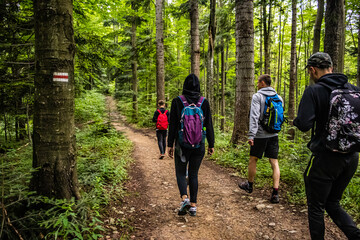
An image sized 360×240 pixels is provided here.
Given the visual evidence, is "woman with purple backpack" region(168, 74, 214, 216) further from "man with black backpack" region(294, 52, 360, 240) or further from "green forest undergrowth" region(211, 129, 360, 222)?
"green forest undergrowth" region(211, 129, 360, 222)

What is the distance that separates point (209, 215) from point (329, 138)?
7.85 ft

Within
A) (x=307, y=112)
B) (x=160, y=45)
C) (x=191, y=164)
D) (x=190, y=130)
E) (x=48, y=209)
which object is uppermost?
(x=160, y=45)

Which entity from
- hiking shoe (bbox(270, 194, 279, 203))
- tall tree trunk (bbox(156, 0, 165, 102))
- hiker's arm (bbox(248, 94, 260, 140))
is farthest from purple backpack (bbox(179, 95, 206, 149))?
tall tree trunk (bbox(156, 0, 165, 102))

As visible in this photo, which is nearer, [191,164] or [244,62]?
[191,164]

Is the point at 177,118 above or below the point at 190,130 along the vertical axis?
above

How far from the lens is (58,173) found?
9.59 ft

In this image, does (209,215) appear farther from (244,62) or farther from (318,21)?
(318,21)

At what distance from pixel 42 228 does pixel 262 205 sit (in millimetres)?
3574

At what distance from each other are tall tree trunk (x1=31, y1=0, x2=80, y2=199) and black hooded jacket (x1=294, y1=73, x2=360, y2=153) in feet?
10.3

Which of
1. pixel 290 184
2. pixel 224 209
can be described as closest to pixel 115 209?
pixel 224 209

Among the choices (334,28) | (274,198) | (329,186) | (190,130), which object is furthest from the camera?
(334,28)

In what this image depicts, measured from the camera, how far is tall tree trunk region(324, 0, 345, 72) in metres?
5.04

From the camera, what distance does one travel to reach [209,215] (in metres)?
3.70

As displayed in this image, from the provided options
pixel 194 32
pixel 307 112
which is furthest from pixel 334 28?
pixel 194 32
